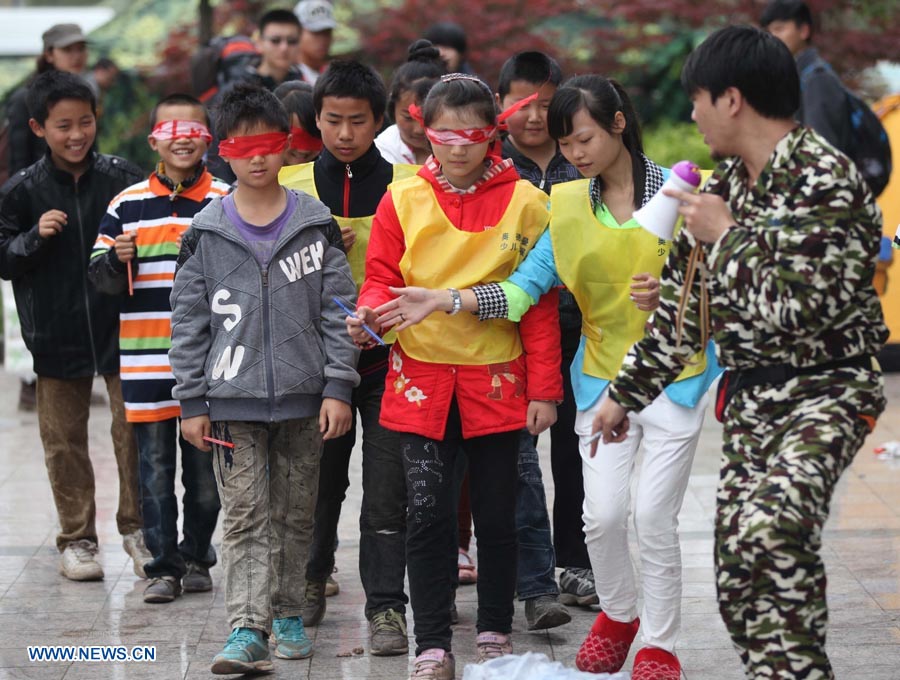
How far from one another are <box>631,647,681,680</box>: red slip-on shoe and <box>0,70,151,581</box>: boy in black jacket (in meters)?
2.24

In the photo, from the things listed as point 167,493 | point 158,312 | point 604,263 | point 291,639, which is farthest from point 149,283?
point 604,263

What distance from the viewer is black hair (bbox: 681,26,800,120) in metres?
3.63

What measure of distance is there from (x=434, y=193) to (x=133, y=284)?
1.44 meters

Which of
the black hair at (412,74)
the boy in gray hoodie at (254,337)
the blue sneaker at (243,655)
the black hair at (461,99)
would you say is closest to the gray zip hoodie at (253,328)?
the boy in gray hoodie at (254,337)

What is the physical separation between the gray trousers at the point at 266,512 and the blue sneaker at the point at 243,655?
33 mm

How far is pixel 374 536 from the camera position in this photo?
16.3 feet

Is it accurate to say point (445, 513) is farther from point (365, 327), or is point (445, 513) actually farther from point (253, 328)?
point (253, 328)

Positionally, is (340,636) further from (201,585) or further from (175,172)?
(175,172)

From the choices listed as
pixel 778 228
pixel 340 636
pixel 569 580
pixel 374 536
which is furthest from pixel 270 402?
pixel 778 228

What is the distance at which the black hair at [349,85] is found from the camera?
16.5 feet

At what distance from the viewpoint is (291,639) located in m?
4.91

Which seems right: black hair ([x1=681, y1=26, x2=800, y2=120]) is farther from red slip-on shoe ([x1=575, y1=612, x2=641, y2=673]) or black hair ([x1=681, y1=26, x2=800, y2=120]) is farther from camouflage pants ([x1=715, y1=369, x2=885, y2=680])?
red slip-on shoe ([x1=575, y1=612, x2=641, y2=673])

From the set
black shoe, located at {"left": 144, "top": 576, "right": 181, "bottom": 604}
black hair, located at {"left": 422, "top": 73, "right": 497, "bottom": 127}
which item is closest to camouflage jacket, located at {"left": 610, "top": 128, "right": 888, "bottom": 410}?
black hair, located at {"left": 422, "top": 73, "right": 497, "bottom": 127}

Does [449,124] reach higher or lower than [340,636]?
higher
